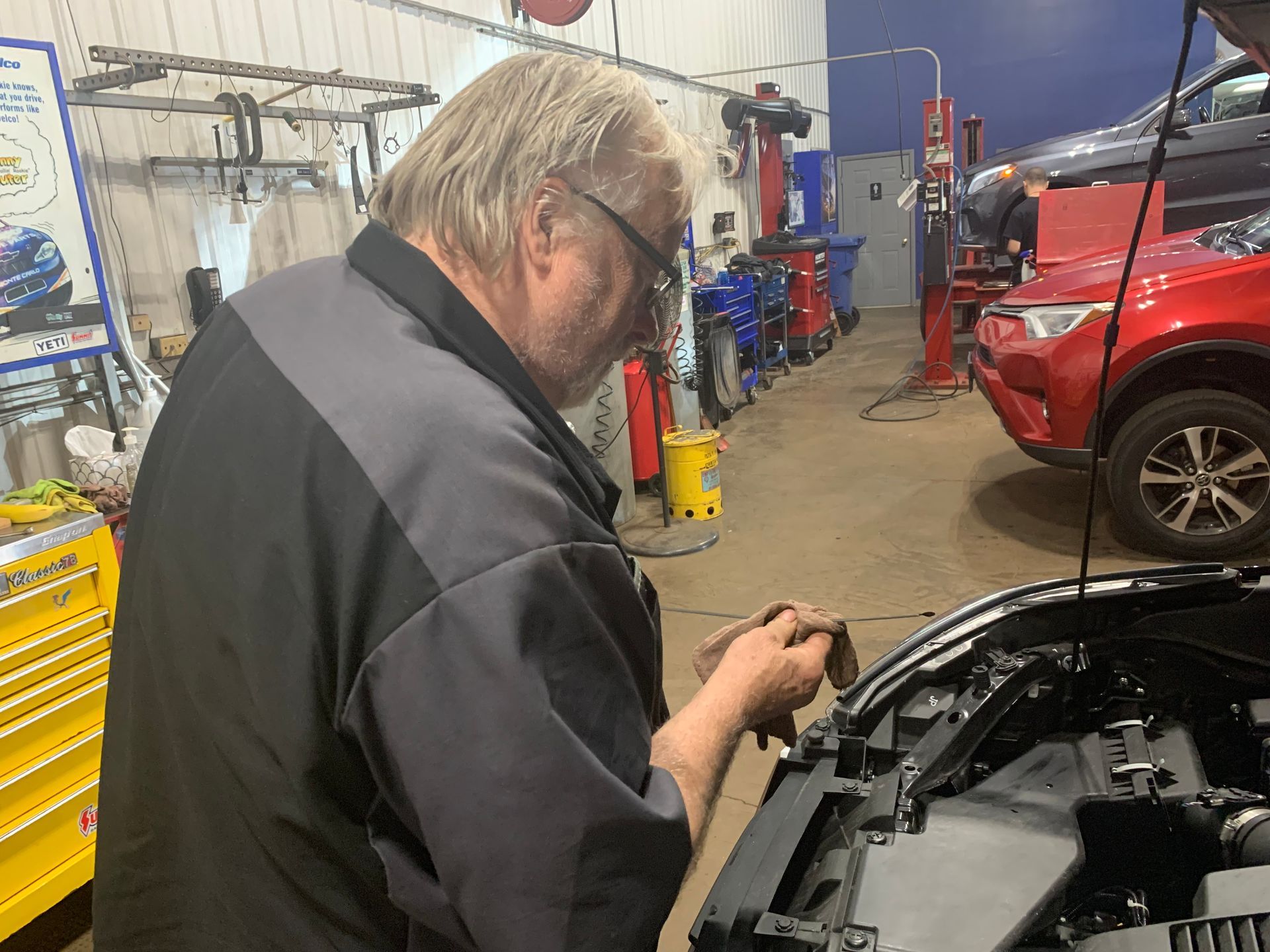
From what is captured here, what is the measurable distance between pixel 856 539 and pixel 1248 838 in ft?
10.7

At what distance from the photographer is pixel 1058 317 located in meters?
3.70

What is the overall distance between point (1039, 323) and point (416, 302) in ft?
11.6

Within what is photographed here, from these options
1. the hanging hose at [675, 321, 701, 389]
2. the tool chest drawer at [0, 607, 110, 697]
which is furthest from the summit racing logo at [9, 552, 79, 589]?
the hanging hose at [675, 321, 701, 389]

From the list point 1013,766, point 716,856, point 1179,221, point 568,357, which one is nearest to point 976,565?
point 716,856

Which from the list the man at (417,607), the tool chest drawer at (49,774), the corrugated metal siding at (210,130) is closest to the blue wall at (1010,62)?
the corrugated metal siding at (210,130)

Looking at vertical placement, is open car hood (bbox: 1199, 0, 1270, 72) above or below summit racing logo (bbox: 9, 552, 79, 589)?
above

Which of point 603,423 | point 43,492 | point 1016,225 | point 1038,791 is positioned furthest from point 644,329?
point 1016,225

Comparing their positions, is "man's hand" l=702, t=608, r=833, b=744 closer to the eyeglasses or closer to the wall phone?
the eyeglasses

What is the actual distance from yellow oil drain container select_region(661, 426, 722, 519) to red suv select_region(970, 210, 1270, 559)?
5.14 feet

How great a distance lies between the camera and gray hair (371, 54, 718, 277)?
2.92 feet

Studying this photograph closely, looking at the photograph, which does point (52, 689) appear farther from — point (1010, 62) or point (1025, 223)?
point (1010, 62)

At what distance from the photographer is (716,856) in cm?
240

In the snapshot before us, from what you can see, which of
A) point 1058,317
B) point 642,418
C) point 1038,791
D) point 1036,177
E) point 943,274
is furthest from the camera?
point 943,274

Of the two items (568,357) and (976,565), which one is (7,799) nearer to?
(568,357)
